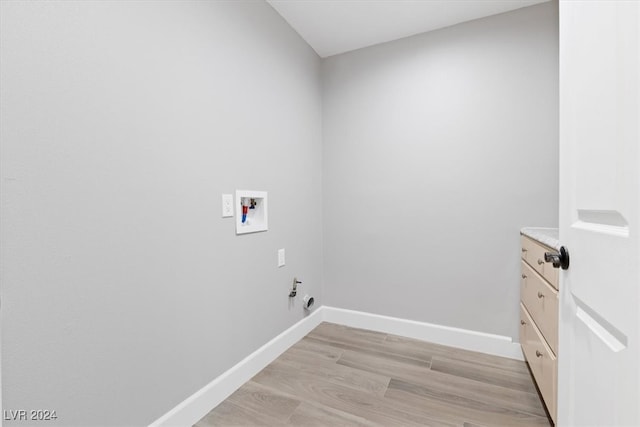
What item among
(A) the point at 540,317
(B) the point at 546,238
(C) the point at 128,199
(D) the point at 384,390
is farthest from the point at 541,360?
(C) the point at 128,199

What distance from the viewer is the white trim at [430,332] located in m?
2.00

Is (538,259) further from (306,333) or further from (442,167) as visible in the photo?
(306,333)

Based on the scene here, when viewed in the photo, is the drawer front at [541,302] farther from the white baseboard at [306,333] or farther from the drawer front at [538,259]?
the white baseboard at [306,333]

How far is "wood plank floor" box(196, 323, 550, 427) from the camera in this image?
4.62ft

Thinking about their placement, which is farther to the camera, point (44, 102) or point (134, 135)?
point (134, 135)

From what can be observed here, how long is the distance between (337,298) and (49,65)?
2372 millimetres

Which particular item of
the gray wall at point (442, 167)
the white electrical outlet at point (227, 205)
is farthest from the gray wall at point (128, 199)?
the gray wall at point (442, 167)

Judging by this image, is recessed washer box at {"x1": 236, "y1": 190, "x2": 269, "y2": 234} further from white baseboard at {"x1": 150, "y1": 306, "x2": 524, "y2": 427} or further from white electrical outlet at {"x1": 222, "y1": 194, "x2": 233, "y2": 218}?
white baseboard at {"x1": 150, "y1": 306, "x2": 524, "y2": 427}

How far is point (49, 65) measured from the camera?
90 cm

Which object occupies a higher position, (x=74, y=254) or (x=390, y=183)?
(x=390, y=183)

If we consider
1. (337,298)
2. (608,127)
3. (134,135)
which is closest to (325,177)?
(337,298)

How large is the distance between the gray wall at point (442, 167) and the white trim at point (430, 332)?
55mm

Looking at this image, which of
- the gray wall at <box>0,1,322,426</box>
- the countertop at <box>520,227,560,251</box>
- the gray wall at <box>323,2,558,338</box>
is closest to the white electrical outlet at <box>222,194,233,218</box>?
the gray wall at <box>0,1,322,426</box>

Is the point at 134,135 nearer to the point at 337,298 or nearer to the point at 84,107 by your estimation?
the point at 84,107
